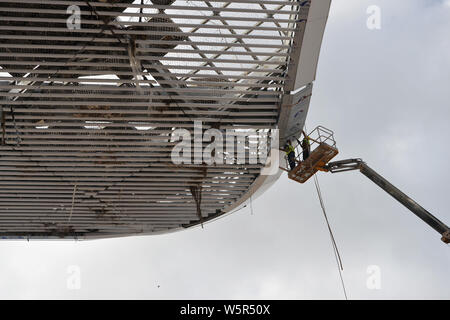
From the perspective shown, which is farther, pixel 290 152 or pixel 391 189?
pixel 391 189

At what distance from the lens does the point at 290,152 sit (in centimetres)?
2239

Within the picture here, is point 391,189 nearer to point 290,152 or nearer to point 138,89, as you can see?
point 290,152

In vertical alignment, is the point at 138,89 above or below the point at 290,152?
above

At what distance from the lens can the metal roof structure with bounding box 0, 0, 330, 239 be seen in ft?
57.8

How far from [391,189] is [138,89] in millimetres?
12436

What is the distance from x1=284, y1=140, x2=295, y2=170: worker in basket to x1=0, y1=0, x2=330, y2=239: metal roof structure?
53cm

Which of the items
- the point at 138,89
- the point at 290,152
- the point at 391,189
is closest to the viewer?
the point at 138,89

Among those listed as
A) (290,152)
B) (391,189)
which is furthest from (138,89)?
(391,189)

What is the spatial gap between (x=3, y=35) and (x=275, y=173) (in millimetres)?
11974

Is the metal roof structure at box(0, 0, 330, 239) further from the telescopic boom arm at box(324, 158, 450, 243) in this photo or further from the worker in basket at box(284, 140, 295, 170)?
the telescopic boom arm at box(324, 158, 450, 243)

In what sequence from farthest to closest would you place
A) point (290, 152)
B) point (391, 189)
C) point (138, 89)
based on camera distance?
1. point (391, 189)
2. point (290, 152)
3. point (138, 89)

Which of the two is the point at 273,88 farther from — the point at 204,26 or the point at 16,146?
the point at 16,146

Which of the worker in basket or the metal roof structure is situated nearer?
the metal roof structure

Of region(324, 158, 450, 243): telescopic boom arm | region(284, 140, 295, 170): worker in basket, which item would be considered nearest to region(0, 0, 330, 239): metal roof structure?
region(284, 140, 295, 170): worker in basket
